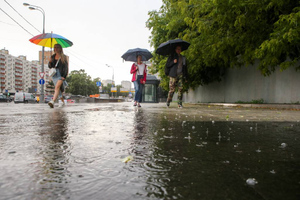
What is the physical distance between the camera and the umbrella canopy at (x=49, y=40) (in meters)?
10.1

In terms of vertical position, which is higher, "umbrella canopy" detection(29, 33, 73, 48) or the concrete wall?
"umbrella canopy" detection(29, 33, 73, 48)

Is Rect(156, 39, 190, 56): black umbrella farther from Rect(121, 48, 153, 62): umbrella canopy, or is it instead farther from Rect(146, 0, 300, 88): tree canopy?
Rect(121, 48, 153, 62): umbrella canopy

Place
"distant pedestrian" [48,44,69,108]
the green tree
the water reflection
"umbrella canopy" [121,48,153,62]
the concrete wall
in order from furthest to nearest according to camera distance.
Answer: the green tree < the concrete wall < "umbrella canopy" [121,48,153,62] < "distant pedestrian" [48,44,69,108] < the water reflection

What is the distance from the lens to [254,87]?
14.5 metres

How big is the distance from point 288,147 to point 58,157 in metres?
1.88

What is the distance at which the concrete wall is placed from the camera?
11.9m

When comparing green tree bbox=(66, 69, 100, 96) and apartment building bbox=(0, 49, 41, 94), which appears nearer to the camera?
green tree bbox=(66, 69, 100, 96)

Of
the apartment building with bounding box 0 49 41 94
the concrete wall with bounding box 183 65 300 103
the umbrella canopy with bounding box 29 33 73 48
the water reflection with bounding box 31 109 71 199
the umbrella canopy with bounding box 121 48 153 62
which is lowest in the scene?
the water reflection with bounding box 31 109 71 199

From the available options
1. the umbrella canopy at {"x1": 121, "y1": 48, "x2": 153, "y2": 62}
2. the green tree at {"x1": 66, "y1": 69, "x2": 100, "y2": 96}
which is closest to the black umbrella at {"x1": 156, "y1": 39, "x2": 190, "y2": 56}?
the umbrella canopy at {"x1": 121, "y1": 48, "x2": 153, "y2": 62}

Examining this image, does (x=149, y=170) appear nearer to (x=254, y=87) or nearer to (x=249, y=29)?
(x=249, y=29)

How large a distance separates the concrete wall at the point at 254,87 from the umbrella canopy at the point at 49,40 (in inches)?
411

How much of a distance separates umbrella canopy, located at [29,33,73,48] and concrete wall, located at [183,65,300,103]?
10.4m

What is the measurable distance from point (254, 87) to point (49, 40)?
11.5 meters

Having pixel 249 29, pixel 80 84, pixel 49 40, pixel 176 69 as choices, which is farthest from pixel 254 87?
pixel 80 84
